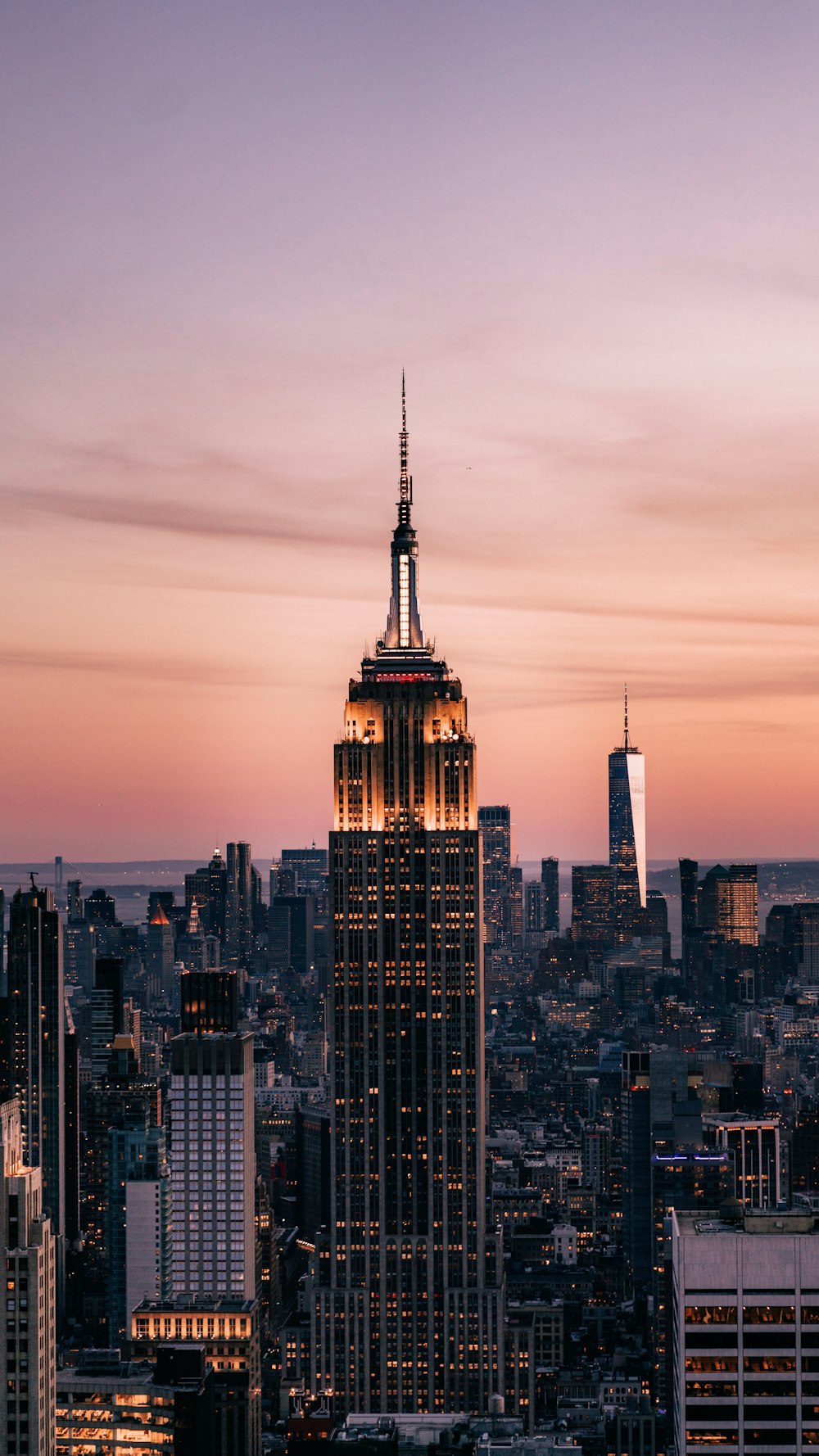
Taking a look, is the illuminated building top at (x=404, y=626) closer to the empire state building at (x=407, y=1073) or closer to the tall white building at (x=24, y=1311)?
the empire state building at (x=407, y=1073)

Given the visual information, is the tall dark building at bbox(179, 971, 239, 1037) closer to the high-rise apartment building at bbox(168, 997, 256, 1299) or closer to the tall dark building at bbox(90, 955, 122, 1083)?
the high-rise apartment building at bbox(168, 997, 256, 1299)

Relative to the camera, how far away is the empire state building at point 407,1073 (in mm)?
119000

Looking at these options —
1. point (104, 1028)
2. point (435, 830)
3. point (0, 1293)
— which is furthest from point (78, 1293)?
point (0, 1293)

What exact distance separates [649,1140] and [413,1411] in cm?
4726

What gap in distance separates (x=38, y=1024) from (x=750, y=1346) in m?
115

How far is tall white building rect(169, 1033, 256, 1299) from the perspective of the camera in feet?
379

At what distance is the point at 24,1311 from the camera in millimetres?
52062

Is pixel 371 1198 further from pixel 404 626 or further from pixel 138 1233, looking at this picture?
pixel 404 626

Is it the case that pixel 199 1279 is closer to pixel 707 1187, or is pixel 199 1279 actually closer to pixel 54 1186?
pixel 54 1186

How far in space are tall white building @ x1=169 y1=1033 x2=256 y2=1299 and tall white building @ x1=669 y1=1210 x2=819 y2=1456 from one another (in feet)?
228

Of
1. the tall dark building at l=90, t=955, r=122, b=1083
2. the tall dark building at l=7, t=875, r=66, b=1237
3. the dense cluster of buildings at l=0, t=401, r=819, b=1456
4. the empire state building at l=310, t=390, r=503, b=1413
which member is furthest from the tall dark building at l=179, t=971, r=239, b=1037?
the tall dark building at l=90, t=955, r=122, b=1083

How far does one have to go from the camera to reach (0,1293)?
5181 centimetres

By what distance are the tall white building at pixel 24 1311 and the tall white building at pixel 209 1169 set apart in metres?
61.6

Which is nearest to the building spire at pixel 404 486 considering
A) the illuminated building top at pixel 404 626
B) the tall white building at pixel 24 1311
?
the illuminated building top at pixel 404 626
